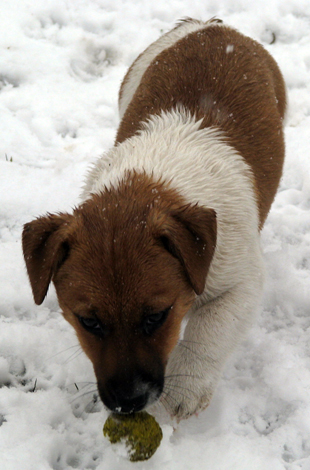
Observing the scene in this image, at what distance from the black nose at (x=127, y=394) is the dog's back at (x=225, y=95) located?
1.77m

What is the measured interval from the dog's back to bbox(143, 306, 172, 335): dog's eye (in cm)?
141

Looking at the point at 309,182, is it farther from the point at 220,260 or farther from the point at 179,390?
the point at 179,390

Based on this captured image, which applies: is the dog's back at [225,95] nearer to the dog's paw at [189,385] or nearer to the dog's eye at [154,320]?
the dog's paw at [189,385]

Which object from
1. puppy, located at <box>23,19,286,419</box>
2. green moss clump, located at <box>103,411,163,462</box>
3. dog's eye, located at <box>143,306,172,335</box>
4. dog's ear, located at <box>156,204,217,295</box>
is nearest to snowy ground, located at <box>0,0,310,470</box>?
green moss clump, located at <box>103,411,163,462</box>

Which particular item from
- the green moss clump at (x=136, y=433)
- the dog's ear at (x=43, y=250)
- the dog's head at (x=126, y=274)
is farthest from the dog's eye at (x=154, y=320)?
the dog's ear at (x=43, y=250)

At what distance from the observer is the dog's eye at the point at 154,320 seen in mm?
2761

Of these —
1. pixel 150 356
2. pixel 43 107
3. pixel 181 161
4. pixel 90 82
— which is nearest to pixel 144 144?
pixel 181 161

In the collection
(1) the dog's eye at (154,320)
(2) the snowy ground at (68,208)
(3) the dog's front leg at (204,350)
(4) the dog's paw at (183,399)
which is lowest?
(2) the snowy ground at (68,208)

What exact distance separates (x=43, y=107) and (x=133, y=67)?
1544mm

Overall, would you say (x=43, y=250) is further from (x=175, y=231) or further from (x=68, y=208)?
(x=68, y=208)

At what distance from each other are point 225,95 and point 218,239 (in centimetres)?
124

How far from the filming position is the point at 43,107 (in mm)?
6500

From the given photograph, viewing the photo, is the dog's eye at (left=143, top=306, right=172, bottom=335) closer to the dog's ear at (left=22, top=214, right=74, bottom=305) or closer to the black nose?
the black nose

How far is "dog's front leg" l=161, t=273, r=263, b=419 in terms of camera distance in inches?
131
